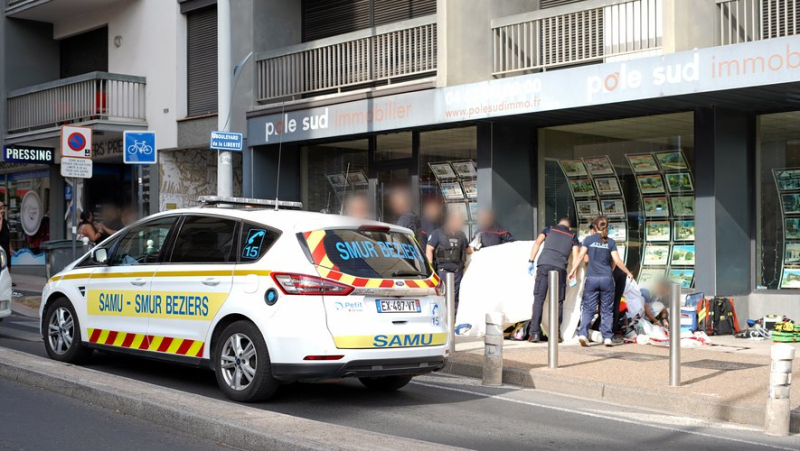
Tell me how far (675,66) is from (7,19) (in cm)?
1987

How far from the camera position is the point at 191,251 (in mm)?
8719

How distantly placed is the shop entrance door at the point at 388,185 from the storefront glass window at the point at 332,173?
43 centimetres

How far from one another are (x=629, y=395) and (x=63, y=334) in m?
5.82

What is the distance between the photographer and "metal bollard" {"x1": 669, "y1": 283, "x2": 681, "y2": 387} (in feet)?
29.9

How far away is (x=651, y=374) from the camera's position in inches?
396

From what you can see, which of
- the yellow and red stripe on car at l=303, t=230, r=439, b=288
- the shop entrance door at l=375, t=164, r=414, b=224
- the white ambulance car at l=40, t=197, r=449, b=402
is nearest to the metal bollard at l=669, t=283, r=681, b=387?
the white ambulance car at l=40, t=197, r=449, b=402

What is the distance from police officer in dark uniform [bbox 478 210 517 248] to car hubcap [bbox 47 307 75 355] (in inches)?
284

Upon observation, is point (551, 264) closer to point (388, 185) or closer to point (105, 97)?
point (388, 185)

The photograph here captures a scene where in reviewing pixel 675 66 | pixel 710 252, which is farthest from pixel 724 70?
pixel 710 252

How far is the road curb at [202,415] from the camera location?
6.18 m

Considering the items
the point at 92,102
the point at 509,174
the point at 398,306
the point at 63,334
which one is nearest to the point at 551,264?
the point at 509,174

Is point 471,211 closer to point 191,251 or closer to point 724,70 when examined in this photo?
point 724,70

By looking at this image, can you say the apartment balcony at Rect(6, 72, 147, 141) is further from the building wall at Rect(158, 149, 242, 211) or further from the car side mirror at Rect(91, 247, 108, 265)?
the car side mirror at Rect(91, 247, 108, 265)

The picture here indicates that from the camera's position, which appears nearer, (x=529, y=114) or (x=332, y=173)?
(x=529, y=114)
